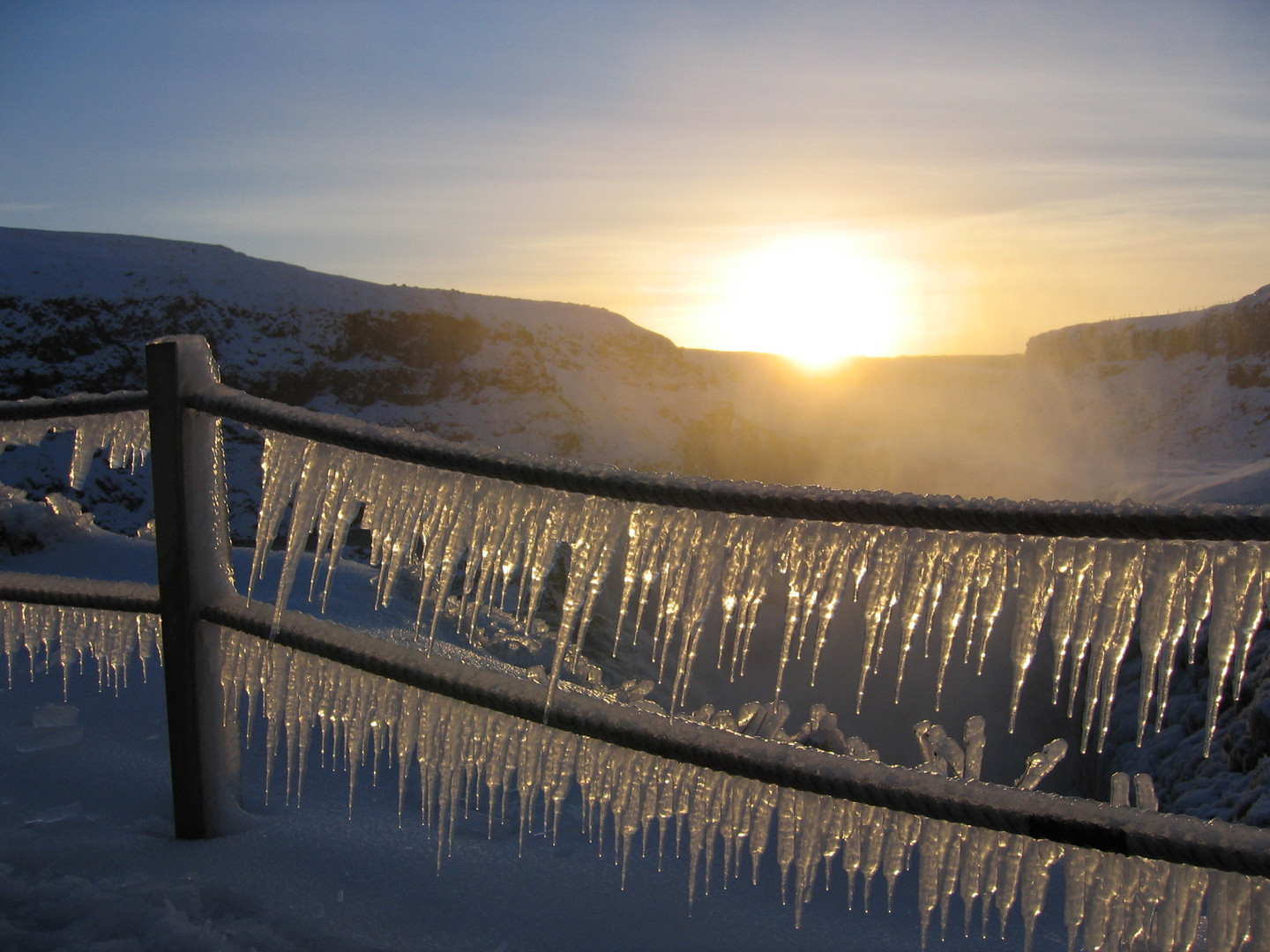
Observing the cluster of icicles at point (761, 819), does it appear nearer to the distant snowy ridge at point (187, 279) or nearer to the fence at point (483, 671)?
the fence at point (483, 671)

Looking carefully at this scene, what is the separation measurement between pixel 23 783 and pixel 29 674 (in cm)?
91

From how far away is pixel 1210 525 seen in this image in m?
0.93

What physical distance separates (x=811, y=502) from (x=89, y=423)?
177cm

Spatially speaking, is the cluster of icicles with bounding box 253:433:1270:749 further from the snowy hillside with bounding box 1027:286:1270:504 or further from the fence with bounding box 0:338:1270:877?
the snowy hillside with bounding box 1027:286:1270:504

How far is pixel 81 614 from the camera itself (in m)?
2.05

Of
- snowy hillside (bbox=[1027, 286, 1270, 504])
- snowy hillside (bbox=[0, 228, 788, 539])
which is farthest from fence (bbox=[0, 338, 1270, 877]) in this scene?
snowy hillside (bbox=[1027, 286, 1270, 504])

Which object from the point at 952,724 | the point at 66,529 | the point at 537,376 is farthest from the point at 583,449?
the point at 66,529

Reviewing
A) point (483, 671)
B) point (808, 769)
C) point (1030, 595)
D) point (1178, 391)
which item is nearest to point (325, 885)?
point (483, 671)

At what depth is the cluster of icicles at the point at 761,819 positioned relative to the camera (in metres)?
1.04

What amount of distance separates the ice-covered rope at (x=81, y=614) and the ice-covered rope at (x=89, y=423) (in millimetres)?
265

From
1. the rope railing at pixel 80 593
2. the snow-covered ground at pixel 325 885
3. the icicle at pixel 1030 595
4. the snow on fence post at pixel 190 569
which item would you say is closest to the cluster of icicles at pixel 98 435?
the snow on fence post at pixel 190 569

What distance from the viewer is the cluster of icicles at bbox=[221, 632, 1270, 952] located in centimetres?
104

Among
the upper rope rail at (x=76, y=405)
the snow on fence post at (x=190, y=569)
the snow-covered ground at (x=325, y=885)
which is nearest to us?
the snow-covered ground at (x=325, y=885)

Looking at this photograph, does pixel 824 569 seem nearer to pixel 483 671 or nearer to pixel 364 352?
pixel 483 671
